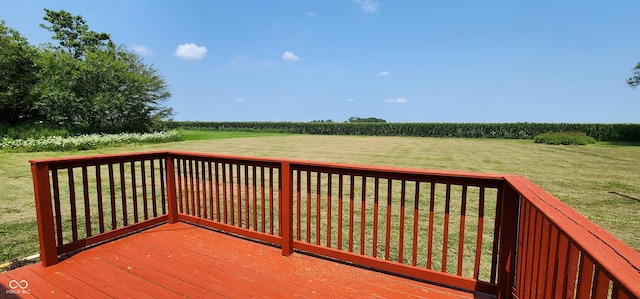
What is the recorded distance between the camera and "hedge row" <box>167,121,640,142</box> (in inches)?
992

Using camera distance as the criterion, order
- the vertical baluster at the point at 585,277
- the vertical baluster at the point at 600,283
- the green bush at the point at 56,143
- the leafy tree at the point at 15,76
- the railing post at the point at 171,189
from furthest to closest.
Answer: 1. the leafy tree at the point at 15,76
2. the green bush at the point at 56,143
3. the railing post at the point at 171,189
4. the vertical baluster at the point at 585,277
5. the vertical baluster at the point at 600,283

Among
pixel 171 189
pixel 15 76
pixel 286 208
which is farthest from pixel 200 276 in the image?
pixel 15 76

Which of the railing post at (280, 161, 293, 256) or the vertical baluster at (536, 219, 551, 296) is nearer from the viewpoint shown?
the vertical baluster at (536, 219, 551, 296)

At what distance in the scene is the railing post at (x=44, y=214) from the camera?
8.87 feet

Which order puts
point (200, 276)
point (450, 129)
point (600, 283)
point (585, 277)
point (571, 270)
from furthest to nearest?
point (450, 129) → point (200, 276) → point (571, 270) → point (585, 277) → point (600, 283)

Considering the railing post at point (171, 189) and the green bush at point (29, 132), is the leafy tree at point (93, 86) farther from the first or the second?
the railing post at point (171, 189)

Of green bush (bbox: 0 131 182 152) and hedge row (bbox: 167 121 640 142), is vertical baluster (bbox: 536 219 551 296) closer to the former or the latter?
green bush (bbox: 0 131 182 152)

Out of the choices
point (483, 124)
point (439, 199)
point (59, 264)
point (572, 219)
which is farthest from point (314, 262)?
point (483, 124)

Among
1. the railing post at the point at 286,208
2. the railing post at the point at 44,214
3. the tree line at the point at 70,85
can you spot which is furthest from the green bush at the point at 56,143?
the railing post at the point at 286,208

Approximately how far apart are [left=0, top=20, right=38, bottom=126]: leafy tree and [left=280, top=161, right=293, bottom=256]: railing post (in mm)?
19912

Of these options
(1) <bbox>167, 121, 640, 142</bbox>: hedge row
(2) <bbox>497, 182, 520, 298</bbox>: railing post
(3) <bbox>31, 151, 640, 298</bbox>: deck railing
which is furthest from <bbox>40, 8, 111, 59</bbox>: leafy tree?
(2) <bbox>497, 182, 520, 298</bbox>: railing post

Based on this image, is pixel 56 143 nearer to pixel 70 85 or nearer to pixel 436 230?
pixel 70 85

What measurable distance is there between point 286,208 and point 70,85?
20030mm

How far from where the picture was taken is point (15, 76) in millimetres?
16547
